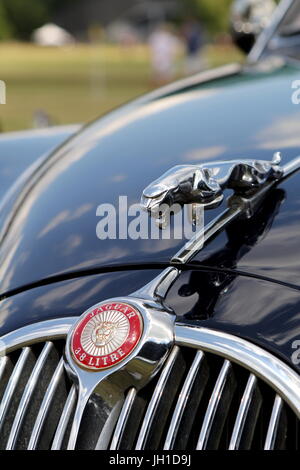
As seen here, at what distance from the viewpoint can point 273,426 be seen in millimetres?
1416

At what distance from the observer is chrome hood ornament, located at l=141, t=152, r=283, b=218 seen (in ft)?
5.20

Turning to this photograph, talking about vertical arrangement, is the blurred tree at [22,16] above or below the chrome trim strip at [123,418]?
above

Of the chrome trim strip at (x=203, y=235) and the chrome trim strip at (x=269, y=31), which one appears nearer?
the chrome trim strip at (x=203, y=235)

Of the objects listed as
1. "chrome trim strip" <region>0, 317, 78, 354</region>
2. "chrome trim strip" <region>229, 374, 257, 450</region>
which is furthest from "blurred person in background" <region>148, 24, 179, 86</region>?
"chrome trim strip" <region>229, 374, 257, 450</region>

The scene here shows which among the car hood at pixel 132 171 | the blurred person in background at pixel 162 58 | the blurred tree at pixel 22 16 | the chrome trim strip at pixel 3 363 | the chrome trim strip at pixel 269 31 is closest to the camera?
the chrome trim strip at pixel 3 363

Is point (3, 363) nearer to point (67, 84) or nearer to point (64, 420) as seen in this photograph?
point (64, 420)

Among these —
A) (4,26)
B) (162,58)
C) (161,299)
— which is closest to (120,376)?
(161,299)

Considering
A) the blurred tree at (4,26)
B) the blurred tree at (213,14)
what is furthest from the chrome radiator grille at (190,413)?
the blurred tree at (213,14)

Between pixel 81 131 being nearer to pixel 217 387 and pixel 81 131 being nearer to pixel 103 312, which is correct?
pixel 103 312

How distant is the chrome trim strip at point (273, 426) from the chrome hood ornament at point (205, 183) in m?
0.43

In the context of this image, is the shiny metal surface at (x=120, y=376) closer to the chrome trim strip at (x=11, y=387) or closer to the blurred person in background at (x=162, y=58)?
the chrome trim strip at (x=11, y=387)

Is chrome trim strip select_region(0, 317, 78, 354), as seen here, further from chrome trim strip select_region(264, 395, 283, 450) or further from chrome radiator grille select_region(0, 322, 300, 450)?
chrome trim strip select_region(264, 395, 283, 450)

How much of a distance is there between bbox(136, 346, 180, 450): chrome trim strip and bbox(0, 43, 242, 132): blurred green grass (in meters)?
3.74

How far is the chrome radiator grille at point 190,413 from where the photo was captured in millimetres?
1440
